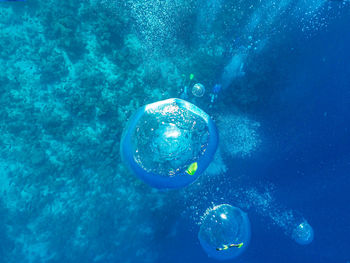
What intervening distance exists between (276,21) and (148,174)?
4507mm

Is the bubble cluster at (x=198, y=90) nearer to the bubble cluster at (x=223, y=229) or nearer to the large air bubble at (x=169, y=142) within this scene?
the large air bubble at (x=169, y=142)

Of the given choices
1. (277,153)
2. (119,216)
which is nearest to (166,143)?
(119,216)

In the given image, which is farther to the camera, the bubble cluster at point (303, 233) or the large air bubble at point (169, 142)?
the bubble cluster at point (303, 233)

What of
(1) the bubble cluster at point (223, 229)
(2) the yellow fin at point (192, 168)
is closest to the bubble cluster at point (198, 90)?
(2) the yellow fin at point (192, 168)

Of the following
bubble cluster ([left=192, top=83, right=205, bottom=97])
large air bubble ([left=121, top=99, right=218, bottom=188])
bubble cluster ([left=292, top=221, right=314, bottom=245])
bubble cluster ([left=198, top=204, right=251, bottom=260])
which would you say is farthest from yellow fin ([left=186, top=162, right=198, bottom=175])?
bubble cluster ([left=292, top=221, right=314, bottom=245])

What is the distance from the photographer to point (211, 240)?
16.7 ft

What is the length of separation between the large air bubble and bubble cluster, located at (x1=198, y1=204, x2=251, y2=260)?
1.26 meters

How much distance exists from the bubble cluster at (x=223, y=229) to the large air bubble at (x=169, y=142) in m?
1.26

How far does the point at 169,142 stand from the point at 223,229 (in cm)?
269

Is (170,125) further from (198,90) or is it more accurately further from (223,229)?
(223,229)

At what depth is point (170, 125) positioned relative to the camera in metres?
4.23

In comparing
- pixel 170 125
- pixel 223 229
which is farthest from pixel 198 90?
pixel 223 229

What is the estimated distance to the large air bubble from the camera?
13.8 ft

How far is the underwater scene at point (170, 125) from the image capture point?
435cm
